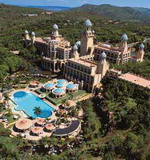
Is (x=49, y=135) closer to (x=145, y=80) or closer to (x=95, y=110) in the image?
(x=95, y=110)

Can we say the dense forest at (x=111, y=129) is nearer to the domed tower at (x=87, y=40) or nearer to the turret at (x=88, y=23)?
the domed tower at (x=87, y=40)

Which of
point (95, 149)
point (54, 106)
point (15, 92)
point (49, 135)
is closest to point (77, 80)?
point (54, 106)

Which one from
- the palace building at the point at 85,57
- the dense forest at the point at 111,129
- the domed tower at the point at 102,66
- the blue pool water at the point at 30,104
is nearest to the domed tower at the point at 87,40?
the palace building at the point at 85,57

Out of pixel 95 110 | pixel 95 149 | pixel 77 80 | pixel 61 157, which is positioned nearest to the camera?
pixel 61 157

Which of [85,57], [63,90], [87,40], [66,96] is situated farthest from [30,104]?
[87,40]

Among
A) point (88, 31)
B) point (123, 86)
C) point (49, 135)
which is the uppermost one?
point (88, 31)

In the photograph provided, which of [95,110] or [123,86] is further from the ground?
[123,86]

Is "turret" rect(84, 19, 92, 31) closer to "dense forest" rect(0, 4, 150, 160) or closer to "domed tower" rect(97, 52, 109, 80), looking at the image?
"domed tower" rect(97, 52, 109, 80)

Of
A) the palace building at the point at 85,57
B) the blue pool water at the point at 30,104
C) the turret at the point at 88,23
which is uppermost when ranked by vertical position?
the turret at the point at 88,23

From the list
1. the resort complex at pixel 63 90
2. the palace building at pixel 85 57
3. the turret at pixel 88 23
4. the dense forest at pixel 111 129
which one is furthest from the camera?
the turret at pixel 88 23
